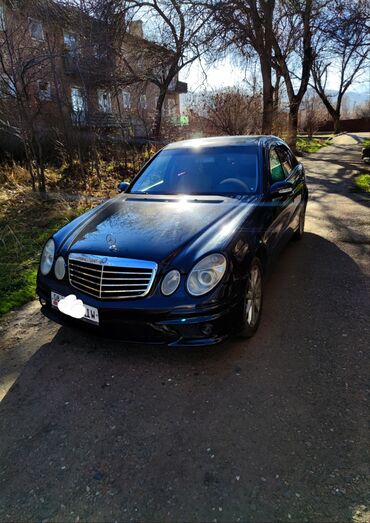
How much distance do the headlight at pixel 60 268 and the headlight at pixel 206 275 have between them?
1071mm

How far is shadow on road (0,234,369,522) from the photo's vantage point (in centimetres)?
183

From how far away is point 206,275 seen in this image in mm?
2605

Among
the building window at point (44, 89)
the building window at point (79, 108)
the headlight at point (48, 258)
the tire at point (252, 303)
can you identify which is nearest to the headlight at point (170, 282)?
the tire at point (252, 303)

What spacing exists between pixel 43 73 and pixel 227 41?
26.0 ft

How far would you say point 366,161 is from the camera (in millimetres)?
14648

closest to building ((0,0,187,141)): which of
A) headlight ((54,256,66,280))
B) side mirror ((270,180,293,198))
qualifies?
headlight ((54,256,66,280))

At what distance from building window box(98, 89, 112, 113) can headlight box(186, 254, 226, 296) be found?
358 inches

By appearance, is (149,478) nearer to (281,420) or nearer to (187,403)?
(187,403)

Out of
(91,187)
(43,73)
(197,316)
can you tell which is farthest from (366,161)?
(197,316)

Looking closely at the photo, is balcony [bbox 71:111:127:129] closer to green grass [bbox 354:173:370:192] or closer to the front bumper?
green grass [bbox 354:173:370:192]

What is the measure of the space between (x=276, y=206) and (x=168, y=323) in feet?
6.34

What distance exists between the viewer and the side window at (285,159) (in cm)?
472

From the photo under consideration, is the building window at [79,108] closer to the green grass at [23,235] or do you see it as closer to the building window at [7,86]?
the building window at [7,86]

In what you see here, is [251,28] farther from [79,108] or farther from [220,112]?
[79,108]
